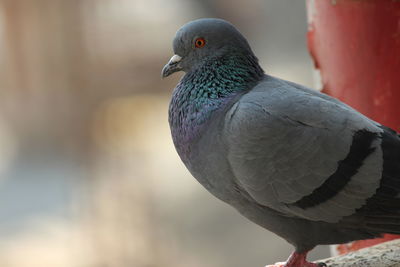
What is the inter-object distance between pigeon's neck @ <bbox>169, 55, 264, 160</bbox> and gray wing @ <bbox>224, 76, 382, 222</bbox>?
145 mm

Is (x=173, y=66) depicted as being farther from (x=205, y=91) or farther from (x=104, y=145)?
(x=104, y=145)

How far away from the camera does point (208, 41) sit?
10.1 ft

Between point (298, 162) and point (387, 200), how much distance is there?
38cm

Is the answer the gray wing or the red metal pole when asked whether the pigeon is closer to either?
the gray wing

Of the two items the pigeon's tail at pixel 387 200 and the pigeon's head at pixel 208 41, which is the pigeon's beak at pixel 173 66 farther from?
the pigeon's tail at pixel 387 200

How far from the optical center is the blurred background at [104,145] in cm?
654

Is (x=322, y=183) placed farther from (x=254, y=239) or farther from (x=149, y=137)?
(x=149, y=137)

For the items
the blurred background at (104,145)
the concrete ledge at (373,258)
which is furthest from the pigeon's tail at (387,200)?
the blurred background at (104,145)

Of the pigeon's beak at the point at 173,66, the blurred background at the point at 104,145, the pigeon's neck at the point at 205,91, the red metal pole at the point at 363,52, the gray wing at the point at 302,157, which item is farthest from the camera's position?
the blurred background at the point at 104,145

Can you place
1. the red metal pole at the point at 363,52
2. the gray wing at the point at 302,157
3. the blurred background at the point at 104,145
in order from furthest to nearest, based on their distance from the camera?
the blurred background at the point at 104,145 → the red metal pole at the point at 363,52 → the gray wing at the point at 302,157

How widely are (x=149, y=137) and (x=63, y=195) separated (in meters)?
1.16

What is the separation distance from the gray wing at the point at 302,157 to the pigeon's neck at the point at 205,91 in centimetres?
15

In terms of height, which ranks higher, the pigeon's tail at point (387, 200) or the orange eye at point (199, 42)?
the orange eye at point (199, 42)

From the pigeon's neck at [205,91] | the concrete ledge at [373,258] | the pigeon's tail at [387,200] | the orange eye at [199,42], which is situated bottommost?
the concrete ledge at [373,258]
